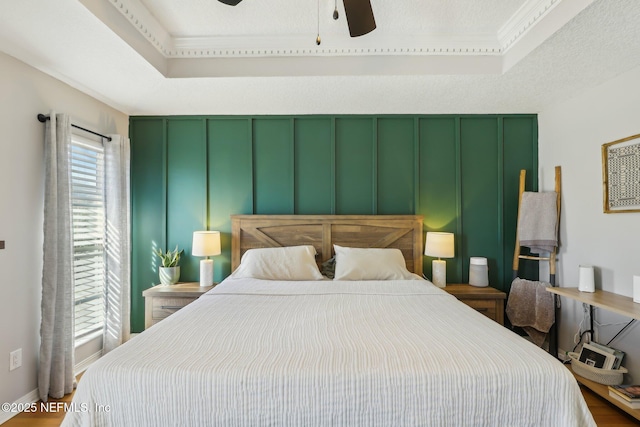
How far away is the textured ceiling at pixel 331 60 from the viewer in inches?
73.7

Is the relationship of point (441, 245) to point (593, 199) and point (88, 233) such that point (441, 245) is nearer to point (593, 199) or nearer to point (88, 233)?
point (593, 199)

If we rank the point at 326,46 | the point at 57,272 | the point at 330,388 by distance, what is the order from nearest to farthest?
the point at 330,388 < the point at 57,272 < the point at 326,46

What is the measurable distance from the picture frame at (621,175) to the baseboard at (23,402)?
4.45 m

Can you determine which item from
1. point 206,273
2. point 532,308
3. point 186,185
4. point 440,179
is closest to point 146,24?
point 186,185

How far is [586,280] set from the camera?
254cm

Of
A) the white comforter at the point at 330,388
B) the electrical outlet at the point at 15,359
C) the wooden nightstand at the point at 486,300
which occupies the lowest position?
the electrical outlet at the point at 15,359

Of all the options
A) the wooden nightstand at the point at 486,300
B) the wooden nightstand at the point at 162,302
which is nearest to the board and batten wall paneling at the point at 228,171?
the wooden nightstand at the point at 162,302

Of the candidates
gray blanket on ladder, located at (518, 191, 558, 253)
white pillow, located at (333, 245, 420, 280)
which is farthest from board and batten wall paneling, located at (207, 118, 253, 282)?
gray blanket on ladder, located at (518, 191, 558, 253)

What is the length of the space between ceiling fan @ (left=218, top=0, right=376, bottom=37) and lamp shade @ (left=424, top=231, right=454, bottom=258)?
2.09 m

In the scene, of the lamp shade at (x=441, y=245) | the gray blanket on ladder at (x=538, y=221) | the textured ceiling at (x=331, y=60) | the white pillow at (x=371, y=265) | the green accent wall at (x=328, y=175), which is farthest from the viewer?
the green accent wall at (x=328, y=175)

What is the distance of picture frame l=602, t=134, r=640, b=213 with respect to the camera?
229cm

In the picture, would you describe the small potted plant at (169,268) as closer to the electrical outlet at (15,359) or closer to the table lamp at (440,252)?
the electrical outlet at (15,359)

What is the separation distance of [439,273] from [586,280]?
1.12 meters

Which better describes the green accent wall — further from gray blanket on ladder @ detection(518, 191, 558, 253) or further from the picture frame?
the picture frame
